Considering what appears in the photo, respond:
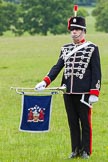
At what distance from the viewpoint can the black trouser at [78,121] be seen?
9.25 m

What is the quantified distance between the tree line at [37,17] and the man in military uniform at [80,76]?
95.4m

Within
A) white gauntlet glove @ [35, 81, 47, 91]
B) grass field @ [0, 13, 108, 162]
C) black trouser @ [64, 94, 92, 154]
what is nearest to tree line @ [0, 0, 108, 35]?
grass field @ [0, 13, 108, 162]

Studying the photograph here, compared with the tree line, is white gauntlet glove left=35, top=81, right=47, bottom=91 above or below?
above

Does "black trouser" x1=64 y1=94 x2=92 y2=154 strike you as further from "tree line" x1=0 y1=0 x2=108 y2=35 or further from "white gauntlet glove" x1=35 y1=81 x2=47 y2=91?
"tree line" x1=0 y1=0 x2=108 y2=35

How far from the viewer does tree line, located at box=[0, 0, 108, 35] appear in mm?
106375

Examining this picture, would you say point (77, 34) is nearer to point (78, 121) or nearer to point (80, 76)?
point (80, 76)

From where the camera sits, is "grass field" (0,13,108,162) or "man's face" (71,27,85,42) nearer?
"man's face" (71,27,85,42)

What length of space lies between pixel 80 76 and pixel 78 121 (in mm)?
675

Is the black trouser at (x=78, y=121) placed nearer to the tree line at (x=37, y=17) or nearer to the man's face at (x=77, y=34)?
the man's face at (x=77, y=34)

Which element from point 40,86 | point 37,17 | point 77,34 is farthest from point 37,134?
point 37,17

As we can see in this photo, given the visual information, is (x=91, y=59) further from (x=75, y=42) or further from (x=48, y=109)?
(x=48, y=109)

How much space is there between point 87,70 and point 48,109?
2.54 ft

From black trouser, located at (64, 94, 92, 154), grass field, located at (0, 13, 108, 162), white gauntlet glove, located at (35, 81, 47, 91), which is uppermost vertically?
white gauntlet glove, located at (35, 81, 47, 91)

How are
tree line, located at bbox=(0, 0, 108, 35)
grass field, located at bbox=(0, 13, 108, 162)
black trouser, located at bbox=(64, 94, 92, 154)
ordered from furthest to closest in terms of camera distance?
tree line, located at bbox=(0, 0, 108, 35), grass field, located at bbox=(0, 13, 108, 162), black trouser, located at bbox=(64, 94, 92, 154)
